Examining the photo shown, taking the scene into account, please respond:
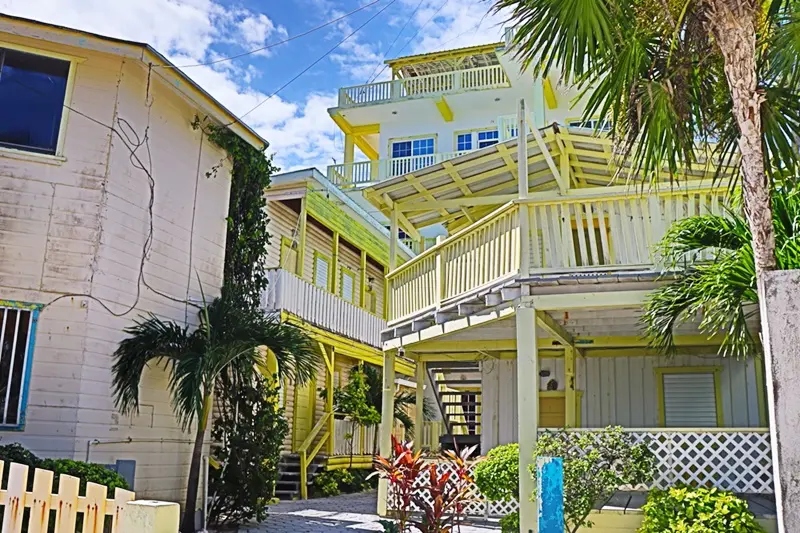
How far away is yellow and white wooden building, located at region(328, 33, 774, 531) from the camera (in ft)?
31.3

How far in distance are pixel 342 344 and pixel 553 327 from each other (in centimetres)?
840

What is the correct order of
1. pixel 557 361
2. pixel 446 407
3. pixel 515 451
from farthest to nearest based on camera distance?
pixel 446 407
pixel 557 361
pixel 515 451

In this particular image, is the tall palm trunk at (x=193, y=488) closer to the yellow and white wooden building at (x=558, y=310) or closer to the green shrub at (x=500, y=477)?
the yellow and white wooden building at (x=558, y=310)

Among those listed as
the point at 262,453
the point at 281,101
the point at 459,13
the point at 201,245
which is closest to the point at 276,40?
the point at 281,101

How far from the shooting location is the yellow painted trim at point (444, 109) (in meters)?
28.4

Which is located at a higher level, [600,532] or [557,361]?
[557,361]

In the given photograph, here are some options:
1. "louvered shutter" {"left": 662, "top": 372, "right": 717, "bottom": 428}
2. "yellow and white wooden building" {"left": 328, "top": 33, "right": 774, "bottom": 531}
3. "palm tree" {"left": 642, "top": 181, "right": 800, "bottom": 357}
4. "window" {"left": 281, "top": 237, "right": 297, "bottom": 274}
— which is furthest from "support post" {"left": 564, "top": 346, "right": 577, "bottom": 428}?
"window" {"left": 281, "top": 237, "right": 297, "bottom": 274}

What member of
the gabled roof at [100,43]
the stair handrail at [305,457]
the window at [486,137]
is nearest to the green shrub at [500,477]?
the stair handrail at [305,457]

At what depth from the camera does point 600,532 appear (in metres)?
9.50

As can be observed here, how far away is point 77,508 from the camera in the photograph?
4.18m

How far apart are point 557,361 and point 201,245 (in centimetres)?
695

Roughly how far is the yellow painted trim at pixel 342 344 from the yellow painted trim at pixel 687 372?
23.8ft

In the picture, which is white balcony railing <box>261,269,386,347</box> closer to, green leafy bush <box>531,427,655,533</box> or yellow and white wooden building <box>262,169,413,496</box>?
yellow and white wooden building <box>262,169,413,496</box>

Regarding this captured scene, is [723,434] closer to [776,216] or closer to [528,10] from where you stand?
[776,216]
